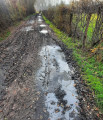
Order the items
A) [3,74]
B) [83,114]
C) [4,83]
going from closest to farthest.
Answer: [83,114] < [4,83] < [3,74]

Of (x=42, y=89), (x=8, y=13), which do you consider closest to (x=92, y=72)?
(x=42, y=89)

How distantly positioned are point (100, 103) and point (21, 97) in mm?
2718

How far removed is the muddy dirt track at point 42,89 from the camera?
2883mm

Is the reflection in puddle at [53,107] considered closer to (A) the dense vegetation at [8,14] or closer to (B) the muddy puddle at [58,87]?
(B) the muddy puddle at [58,87]

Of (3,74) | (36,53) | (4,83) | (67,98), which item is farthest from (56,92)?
(36,53)

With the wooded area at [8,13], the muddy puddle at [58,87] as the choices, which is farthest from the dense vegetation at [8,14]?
the muddy puddle at [58,87]

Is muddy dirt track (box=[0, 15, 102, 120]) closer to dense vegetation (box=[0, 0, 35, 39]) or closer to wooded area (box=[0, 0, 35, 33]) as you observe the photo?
dense vegetation (box=[0, 0, 35, 39])

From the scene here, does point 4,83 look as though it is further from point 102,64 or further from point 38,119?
point 102,64

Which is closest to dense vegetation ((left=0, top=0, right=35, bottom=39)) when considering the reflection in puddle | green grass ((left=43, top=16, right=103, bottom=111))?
green grass ((left=43, top=16, right=103, bottom=111))

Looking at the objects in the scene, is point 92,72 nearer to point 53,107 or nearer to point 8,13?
point 53,107

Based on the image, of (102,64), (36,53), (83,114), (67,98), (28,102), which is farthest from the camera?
(36,53)

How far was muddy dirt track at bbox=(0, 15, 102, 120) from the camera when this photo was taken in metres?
2.88

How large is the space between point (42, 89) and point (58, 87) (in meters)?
0.65

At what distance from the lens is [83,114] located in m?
2.88
